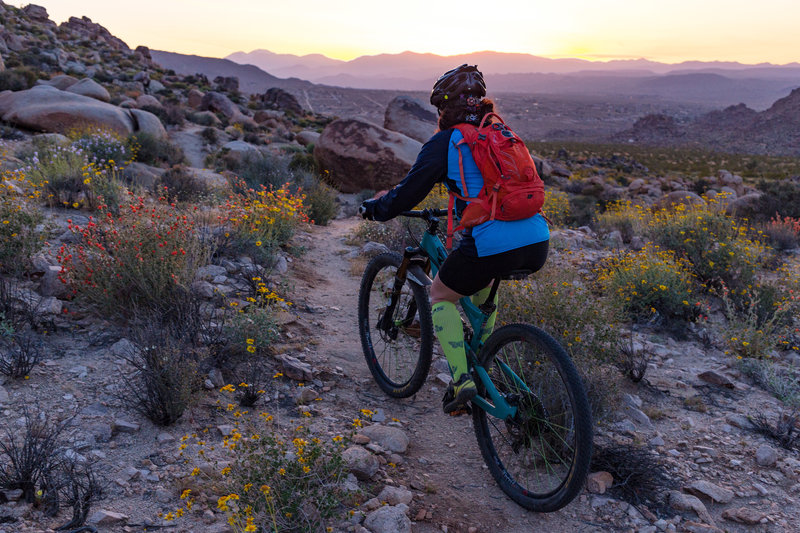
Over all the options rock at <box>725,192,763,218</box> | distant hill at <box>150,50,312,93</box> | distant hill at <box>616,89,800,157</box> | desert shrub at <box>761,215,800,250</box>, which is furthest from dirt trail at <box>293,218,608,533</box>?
distant hill at <box>150,50,312,93</box>

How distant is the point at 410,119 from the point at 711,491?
1582cm

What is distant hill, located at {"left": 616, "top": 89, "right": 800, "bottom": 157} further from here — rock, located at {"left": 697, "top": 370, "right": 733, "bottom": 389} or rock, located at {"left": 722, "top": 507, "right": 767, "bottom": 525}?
rock, located at {"left": 722, "top": 507, "right": 767, "bottom": 525}

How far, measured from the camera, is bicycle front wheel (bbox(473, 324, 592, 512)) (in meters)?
2.58

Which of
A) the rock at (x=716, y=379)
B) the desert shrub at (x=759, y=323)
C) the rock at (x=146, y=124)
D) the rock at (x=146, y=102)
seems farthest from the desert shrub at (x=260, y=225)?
the rock at (x=146, y=102)

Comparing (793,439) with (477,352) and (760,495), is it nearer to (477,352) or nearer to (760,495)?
(760,495)

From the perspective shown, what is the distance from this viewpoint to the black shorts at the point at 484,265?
2.77 meters

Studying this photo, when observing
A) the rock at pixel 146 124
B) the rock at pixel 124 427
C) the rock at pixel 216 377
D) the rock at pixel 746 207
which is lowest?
the rock at pixel 124 427

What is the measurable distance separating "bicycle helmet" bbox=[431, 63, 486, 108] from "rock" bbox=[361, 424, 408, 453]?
6.64 ft

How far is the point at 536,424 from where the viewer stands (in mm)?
2988

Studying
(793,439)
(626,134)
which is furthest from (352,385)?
(626,134)

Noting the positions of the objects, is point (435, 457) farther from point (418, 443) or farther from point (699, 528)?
point (699, 528)

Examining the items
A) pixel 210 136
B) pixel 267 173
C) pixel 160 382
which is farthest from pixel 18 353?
pixel 210 136

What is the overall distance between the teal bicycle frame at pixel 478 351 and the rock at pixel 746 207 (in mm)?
11217

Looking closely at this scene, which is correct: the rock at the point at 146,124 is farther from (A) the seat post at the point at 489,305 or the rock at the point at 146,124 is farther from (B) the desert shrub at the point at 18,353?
(A) the seat post at the point at 489,305
